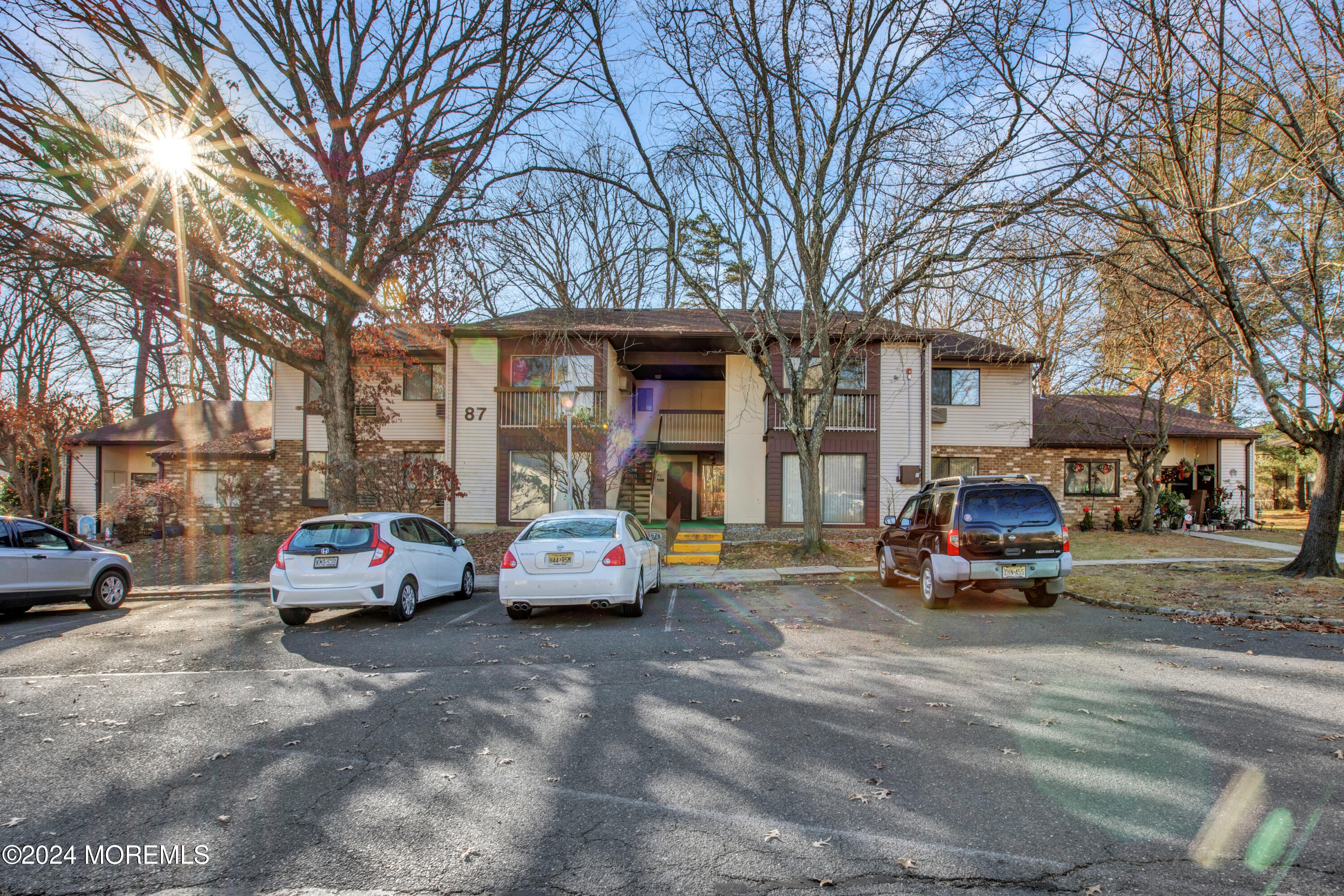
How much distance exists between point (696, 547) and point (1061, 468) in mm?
13551

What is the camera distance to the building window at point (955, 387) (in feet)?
75.0

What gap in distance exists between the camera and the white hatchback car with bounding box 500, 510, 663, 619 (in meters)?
8.98

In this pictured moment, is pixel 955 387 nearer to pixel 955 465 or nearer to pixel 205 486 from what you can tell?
pixel 955 465

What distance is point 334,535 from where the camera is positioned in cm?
929

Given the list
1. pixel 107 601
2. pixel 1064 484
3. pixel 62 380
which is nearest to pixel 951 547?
pixel 107 601

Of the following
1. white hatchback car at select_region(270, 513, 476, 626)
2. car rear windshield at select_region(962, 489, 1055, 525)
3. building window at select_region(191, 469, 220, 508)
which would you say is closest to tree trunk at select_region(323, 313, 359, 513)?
white hatchback car at select_region(270, 513, 476, 626)

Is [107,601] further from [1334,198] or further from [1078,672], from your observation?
[1334,198]

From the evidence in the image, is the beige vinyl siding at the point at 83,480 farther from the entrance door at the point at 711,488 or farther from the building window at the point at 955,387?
the building window at the point at 955,387

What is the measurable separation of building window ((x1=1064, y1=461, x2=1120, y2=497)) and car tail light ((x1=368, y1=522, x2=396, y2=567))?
22.1 m

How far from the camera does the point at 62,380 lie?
2888 centimetres

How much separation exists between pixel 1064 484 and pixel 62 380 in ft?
124

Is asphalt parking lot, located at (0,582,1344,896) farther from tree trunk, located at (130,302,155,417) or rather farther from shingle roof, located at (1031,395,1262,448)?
tree trunk, located at (130,302,155,417)

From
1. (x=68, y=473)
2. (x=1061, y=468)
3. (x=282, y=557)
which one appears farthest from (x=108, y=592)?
(x=1061, y=468)

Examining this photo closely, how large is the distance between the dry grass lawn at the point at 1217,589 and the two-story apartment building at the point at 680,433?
7.89 m
